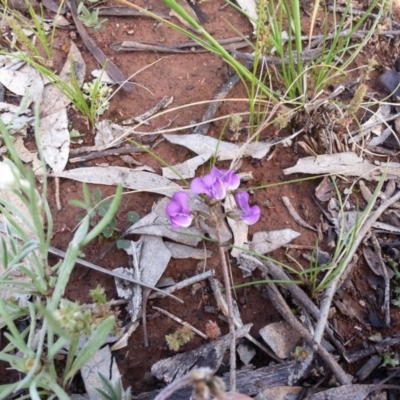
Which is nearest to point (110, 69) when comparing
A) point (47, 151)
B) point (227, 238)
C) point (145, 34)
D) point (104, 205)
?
point (145, 34)

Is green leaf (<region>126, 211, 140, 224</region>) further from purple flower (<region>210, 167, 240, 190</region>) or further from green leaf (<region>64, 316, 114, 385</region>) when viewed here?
green leaf (<region>64, 316, 114, 385</region>)

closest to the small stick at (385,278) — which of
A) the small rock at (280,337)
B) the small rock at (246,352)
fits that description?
the small rock at (280,337)

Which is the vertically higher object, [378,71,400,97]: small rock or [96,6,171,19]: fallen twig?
[96,6,171,19]: fallen twig

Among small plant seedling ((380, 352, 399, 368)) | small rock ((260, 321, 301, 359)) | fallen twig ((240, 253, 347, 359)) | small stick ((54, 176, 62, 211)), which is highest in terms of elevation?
small stick ((54, 176, 62, 211))

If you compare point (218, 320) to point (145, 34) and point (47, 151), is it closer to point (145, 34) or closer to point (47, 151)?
point (47, 151)

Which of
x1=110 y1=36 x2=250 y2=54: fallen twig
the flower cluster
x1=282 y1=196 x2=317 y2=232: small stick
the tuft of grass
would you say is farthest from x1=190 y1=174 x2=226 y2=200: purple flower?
x1=110 y1=36 x2=250 y2=54: fallen twig

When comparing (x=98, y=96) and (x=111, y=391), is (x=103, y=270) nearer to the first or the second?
(x=111, y=391)

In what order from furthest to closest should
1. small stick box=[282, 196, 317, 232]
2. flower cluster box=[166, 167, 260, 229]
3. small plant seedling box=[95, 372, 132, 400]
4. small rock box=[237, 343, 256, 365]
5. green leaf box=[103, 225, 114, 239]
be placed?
small stick box=[282, 196, 317, 232]
green leaf box=[103, 225, 114, 239]
small rock box=[237, 343, 256, 365]
flower cluster box=[166, 167, 260, 229]
small plant seedling box=[95, 372, 132, 400]
